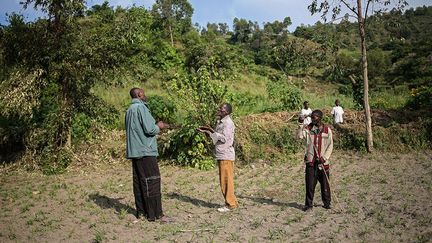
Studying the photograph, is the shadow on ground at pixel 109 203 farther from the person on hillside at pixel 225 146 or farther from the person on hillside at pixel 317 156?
the person on hillside at pixel 317 156

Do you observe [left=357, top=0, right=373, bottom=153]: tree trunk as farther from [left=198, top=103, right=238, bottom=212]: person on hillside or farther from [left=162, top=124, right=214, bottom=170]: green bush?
[left=198, top=103, right=238, bottom=212]: person on hillside

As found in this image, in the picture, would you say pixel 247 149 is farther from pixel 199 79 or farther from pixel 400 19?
pixel 400 19

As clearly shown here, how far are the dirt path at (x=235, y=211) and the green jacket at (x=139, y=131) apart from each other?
1089 millimetres

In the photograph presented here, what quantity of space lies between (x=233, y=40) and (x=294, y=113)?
52337mm

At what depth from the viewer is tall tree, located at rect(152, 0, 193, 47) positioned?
3494 centimetres

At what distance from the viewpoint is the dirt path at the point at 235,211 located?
5.48m

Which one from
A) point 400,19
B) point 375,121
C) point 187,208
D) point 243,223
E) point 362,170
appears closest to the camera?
point 243,223

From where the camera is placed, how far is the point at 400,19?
11.0 metres

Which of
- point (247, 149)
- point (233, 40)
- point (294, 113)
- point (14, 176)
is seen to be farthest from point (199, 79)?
point (233, 40)

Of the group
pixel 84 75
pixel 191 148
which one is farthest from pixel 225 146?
pixel 84 75

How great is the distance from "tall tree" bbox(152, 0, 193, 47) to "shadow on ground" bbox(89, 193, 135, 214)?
27001mm

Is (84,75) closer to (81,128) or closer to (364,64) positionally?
(81,128)

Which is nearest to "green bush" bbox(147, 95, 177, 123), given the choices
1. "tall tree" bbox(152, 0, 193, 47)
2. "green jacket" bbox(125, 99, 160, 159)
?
"green jacket" bbox(125, 99, 160, 159)

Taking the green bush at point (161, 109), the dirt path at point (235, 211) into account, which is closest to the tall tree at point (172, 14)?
the green bush at point (161, 109)
